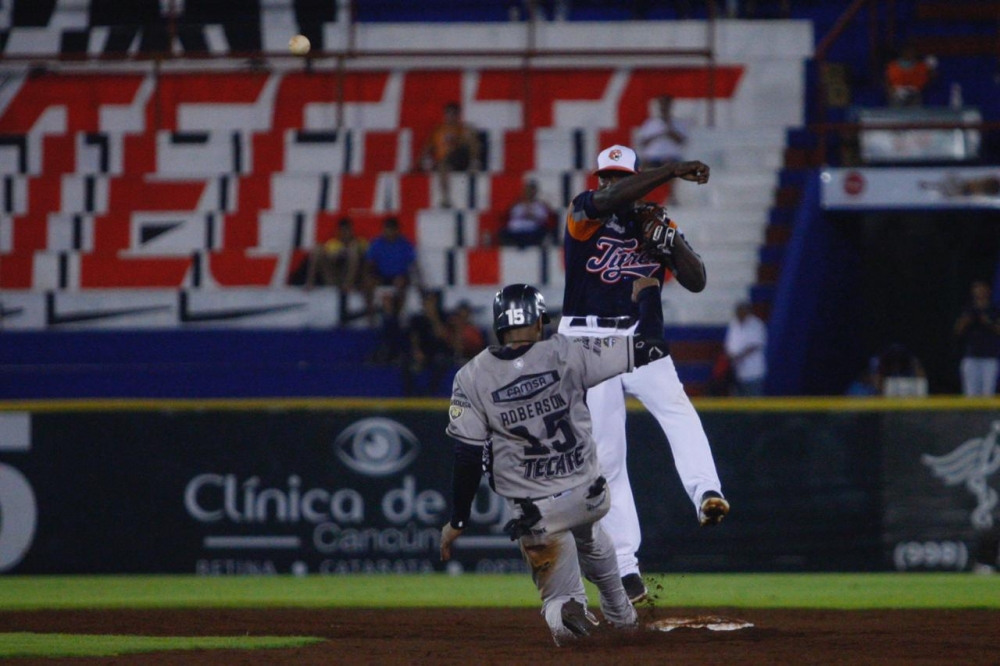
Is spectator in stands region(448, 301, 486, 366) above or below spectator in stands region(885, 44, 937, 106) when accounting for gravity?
below

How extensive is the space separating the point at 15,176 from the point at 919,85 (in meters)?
11.4

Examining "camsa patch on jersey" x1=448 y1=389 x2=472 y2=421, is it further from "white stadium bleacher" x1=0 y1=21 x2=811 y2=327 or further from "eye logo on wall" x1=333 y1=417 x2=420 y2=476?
"white stadium bleacher" x1=0 y1=21 x2=811 y2=327

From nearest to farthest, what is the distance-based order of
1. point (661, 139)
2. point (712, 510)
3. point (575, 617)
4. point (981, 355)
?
point (575, 617) < point (712, 510) < point (981, 355) < point (661, 139)

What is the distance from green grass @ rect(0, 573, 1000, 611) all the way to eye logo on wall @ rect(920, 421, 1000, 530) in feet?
1.78

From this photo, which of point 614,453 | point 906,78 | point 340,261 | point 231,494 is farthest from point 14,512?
point 906,78

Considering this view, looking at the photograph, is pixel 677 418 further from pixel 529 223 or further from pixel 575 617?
pixel 529 223

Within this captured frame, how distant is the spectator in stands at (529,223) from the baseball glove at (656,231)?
9.76 metres

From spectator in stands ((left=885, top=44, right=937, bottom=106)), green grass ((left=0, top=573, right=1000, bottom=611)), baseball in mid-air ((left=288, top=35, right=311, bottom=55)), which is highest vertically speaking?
baseball in mid-air ((left=288, top=35, right=311, bottom=55))

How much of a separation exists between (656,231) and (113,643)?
3438 mm

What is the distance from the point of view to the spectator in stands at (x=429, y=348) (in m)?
15.6

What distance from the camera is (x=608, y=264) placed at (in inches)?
316

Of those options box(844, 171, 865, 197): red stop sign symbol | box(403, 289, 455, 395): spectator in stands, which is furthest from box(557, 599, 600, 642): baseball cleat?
box(844, 171, 865, 197): red stop sign symbol

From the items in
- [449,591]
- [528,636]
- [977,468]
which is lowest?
[449,591]

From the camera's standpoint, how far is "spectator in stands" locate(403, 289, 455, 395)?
1562 cm
